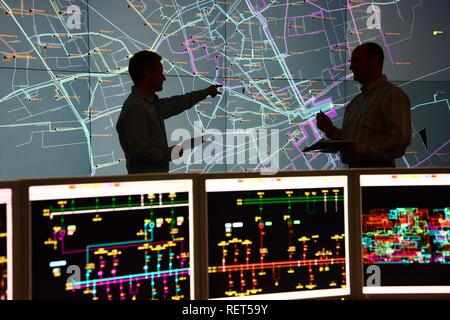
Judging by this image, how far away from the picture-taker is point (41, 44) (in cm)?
313

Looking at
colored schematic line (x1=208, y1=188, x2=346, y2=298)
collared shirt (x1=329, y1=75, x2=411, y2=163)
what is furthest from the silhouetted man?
colored schematic line (x1=208, y1=188, x2=346, y2=298)

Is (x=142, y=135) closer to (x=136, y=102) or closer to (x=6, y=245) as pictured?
(x=136, y=102)

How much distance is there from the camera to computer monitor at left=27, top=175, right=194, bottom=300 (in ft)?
3.75

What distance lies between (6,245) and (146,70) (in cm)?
175

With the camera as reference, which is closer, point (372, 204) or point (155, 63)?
point (372, 204)

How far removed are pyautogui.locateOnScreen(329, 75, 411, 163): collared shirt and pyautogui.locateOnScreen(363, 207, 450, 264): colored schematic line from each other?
1.00m

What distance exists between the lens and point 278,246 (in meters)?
1.39

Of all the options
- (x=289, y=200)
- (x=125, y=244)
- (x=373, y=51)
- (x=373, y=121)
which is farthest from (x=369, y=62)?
(x=125, y=244)

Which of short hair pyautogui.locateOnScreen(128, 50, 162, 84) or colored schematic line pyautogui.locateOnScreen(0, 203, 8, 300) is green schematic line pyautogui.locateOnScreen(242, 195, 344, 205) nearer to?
colored schematic line pyautogui.locateOnScreen(0, 203, 8, 300)

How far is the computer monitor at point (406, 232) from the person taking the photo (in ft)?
4.75
